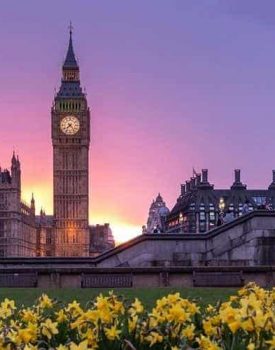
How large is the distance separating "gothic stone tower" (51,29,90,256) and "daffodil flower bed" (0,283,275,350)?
133 metres

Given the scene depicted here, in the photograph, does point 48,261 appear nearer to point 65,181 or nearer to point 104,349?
point 104,349

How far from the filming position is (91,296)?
50.4ft

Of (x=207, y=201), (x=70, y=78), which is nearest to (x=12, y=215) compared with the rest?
(x=207, y=201)

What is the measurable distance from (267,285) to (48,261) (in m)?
8.92

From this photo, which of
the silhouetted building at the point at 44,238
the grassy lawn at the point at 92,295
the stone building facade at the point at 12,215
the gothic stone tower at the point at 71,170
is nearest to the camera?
the grassy lawn at the point at 92,295

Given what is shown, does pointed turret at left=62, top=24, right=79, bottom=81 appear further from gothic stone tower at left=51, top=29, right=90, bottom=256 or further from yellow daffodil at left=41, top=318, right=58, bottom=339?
yellow daffodil at left=41, top=318, right=58, bottom=339

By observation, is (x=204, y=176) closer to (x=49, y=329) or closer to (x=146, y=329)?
(x=146, y=329)

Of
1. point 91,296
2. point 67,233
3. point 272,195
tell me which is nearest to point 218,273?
point 91,296

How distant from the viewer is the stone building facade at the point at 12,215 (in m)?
136

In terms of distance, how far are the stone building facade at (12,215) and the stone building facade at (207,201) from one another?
2431 centimetres

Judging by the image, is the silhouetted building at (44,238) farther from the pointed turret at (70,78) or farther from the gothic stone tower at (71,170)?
the pointed turret at (70,78)

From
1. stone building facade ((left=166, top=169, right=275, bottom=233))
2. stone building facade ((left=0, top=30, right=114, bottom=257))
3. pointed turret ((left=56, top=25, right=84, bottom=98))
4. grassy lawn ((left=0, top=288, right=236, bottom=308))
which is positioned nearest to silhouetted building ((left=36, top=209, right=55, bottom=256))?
stone building facade ((left=0, top=30, right=114, bottom=257))

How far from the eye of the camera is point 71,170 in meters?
146

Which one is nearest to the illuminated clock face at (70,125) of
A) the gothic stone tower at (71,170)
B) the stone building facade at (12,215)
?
the gothic stone tower at (71,170)
